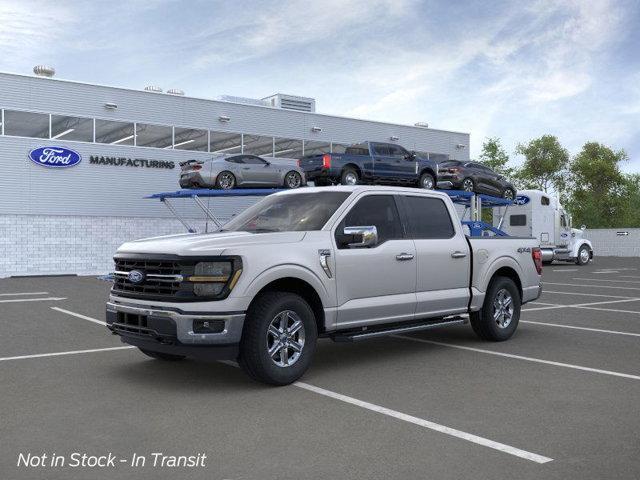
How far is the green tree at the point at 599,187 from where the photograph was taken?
72875 mm

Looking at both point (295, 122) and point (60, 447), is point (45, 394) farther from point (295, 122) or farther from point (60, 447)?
point (295, 122)

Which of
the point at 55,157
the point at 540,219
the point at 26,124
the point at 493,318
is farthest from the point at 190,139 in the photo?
the point at 493,318

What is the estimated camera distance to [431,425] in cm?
522

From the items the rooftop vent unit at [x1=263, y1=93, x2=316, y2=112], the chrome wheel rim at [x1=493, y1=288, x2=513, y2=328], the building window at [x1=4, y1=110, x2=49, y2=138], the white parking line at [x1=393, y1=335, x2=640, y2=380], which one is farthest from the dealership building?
the white parking line at [x1=393, y1=335, x2=640, y2=380]

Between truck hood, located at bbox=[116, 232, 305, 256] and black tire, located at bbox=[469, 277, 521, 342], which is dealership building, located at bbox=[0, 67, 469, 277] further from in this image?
truck hood, located at bbox=[116, 232, 305, 256]

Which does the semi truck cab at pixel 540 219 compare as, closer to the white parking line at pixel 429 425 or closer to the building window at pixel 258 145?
the building window at pixel 258 145

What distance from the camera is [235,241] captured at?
650 centimetres

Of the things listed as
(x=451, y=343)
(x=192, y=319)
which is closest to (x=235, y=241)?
(x=192, y=319)

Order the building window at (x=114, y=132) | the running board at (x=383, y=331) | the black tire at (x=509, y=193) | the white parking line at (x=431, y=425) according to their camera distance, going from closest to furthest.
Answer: the white parking line at (x=431, y=425)
the running board at (x=383, y=331)
the building window at (x=114, y=132)
the black tire at (x=509, y=193)

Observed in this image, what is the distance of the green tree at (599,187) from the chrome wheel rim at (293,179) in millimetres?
54967

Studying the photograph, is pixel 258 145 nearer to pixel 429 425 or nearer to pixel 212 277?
pixel 212 277

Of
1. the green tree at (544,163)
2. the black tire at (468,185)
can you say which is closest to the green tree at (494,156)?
the green tree at (544,163)

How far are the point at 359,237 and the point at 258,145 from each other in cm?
2652

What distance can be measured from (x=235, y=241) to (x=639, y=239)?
47774 millimetres
